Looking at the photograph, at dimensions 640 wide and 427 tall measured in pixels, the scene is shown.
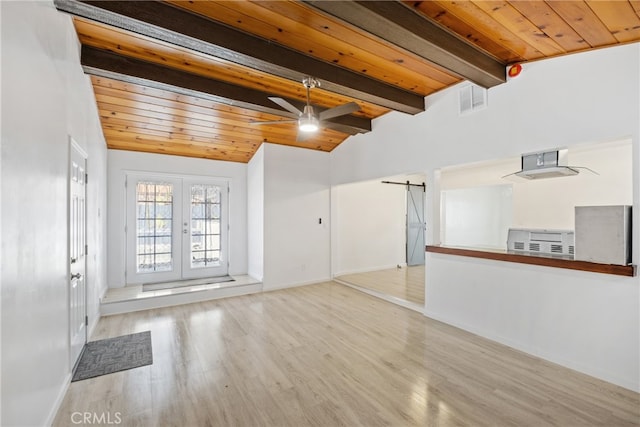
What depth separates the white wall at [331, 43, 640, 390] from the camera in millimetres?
2453

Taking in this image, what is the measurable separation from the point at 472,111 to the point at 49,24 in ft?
13.8

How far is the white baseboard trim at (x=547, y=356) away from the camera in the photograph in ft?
7.97

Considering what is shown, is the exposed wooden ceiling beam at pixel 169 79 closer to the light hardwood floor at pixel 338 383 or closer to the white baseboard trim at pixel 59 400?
the light hardwood floor at pixel 338 383

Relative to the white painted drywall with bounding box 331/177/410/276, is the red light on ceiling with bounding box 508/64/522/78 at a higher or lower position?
higher

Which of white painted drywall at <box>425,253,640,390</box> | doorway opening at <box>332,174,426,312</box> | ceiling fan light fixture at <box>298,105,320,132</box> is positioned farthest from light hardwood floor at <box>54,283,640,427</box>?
ceiling fan light fixture at <box>298,105,320,132</box>

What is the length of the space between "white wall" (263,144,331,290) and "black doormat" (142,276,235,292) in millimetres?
1010

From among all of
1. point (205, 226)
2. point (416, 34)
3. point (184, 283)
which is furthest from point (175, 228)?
point (416, 34)

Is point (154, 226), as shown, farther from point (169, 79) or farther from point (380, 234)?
point (380, 234)

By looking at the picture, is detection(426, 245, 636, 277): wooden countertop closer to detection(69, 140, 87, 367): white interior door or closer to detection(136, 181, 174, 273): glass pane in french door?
detection(69, 140, 87, 367): white interior door

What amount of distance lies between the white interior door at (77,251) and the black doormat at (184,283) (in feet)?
6.52

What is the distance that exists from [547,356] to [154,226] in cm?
639

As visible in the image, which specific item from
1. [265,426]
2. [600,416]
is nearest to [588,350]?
[600,416]

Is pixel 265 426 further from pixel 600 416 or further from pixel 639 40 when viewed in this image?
pixel 639 40

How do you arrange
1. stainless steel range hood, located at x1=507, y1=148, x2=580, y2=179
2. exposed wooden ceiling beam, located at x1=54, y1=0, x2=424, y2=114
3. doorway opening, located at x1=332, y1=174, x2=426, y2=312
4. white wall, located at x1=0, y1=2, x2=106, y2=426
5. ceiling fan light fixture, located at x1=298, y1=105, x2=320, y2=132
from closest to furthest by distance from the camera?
white wall, located at x1=0, y1=2, x2=106, y2=426 → exposed wooden ceiling beam, located at x1=54, y1=0, x2=424, y2=114 → stainless steel range hood, located at x1=507, y1=148, x2=580, y2=179 → ceiling fan light fixture, located at x1=298, y1=105, x2=320, y2=132 → doorway opening, located at x1=332, y1=174, x2=426, y2=312
